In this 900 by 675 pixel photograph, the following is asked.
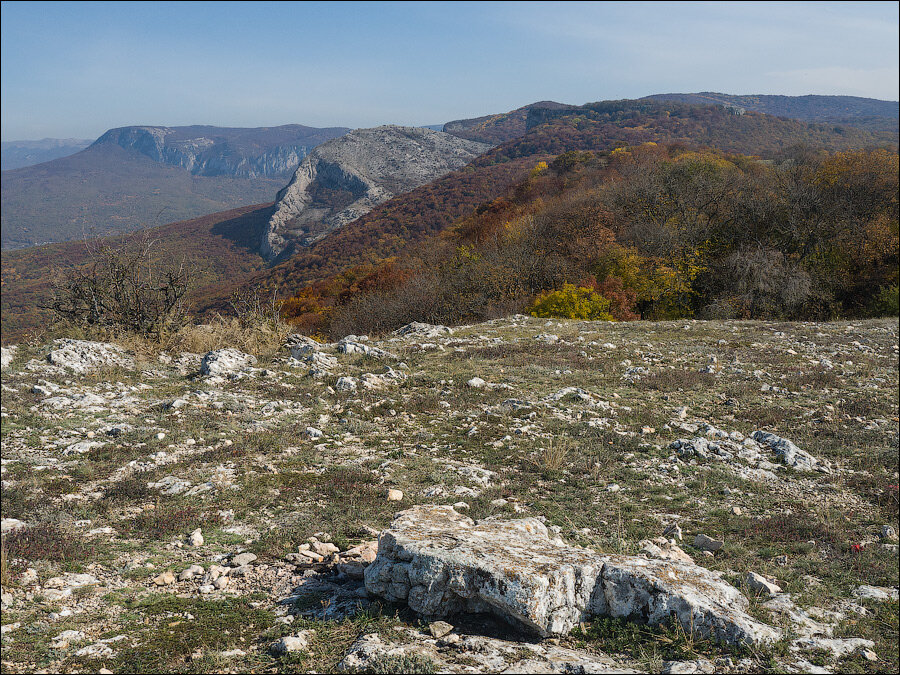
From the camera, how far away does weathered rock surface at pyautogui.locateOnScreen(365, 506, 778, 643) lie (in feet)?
11.2

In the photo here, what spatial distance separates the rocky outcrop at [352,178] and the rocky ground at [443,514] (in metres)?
152

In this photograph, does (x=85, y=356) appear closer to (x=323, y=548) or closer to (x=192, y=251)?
(x=323, y=548)

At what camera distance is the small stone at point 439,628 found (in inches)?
132

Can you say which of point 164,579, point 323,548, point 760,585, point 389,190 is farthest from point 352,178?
point 760,585

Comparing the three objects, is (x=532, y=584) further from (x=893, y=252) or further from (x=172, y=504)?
(x=893, y=252)

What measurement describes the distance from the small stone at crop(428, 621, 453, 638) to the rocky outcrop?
159 metres

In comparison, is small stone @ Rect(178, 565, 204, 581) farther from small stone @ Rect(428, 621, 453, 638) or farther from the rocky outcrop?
the rocky outcrop

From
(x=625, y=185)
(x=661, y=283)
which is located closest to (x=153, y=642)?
(x=661, y=283)

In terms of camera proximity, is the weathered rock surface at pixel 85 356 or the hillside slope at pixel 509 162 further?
the hillside slope at pixel 509 162

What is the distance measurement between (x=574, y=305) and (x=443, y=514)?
22821mm

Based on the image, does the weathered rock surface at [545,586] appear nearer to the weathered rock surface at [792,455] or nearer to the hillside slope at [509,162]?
the weathered rock surface at [792,455]

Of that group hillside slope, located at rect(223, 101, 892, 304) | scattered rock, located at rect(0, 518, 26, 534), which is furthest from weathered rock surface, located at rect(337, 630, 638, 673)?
hillside slope, located at rect(223, 101, 892, 304)

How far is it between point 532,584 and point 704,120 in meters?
143

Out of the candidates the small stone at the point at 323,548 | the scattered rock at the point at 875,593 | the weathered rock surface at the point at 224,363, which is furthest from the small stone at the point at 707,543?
the weathered rock surface at the point at 224,363
